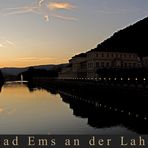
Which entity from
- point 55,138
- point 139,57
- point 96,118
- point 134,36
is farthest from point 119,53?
point 55,138

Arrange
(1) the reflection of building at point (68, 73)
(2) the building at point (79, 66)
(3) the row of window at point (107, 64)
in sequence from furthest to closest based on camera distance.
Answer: (1) the reflection of building at point (68, 73)
(2) the building at point (79, 66)
(3) the row of window at point (107, 64)

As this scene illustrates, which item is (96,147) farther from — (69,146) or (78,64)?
(78,64)

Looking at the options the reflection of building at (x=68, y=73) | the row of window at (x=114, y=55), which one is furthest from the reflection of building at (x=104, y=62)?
the reflection of building at (x=68, y=73)

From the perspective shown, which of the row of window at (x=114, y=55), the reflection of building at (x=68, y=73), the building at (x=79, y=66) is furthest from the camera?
the reflection of building at (x=68, y=73)

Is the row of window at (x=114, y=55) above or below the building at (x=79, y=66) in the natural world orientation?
above

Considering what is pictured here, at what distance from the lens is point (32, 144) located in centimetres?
754

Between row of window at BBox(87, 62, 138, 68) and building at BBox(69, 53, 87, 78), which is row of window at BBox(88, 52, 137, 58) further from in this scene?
building at BBox(69, 53, 87, 78)

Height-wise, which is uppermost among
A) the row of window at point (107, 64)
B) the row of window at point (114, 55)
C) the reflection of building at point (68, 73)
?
Result: the row of window at point (114, 55)

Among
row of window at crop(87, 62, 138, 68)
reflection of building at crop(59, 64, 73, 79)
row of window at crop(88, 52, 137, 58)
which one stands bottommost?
reflection of building at crop(59, 64, 73, 79)

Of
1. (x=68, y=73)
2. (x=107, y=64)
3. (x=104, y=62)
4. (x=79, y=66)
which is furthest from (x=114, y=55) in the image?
(x=68, y=73)

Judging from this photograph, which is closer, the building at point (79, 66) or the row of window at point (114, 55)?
the row of window at point (114, 55)

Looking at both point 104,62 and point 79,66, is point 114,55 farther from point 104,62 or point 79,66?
point 79,66

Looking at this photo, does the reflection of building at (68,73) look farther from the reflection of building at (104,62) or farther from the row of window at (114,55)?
the row of window at (114,55)

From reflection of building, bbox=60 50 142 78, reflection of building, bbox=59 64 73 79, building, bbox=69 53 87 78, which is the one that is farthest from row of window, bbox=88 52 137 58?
reflection of building, bbox=59 64 73 79
